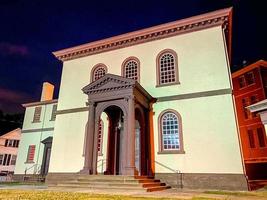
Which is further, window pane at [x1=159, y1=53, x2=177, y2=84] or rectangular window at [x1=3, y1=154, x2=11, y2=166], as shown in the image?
rectangular window at [x1=3, y1=154, x2=11, y2=166]

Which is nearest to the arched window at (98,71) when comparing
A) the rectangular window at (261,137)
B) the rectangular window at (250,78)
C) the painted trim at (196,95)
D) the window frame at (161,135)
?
the painted trim at (196,95)

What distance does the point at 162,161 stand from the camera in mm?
12375

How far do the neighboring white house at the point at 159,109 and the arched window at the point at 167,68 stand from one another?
0.22 feet

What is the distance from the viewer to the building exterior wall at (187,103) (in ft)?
37.5

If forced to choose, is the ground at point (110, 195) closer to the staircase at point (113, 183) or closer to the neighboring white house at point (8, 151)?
the staircase at point (113, 183)

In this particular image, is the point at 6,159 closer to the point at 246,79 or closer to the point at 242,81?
the point at 242,81

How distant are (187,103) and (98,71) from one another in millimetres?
7483

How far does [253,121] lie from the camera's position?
26.1m

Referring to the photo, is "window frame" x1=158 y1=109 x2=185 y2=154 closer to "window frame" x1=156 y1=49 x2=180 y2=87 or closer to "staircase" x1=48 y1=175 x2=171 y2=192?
"window frame" x1=156 y1=49 x2=180 y2=87

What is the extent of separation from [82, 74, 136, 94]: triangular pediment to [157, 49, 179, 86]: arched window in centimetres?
293

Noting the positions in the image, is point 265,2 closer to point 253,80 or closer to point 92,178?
point 253,80

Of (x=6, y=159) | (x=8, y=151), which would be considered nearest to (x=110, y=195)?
(x=6, y=159)

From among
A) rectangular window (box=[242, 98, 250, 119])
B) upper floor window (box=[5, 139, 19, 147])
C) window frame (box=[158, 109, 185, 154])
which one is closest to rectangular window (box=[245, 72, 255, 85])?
rectangular window (box=[242, 98, 250, 119])

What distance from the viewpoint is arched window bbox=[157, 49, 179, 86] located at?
13859 mm
